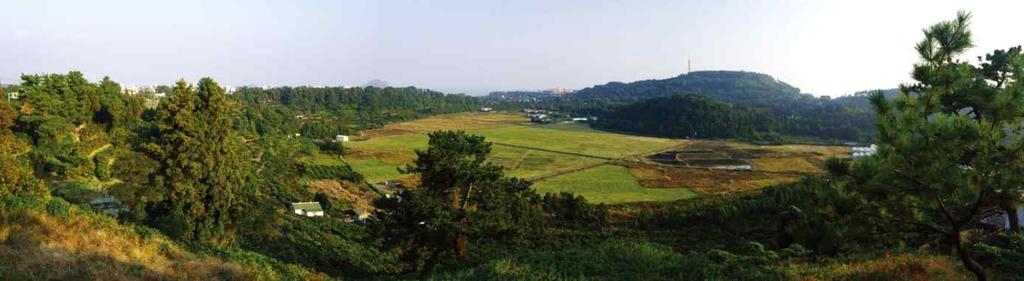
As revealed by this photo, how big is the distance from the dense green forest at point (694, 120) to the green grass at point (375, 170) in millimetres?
64955

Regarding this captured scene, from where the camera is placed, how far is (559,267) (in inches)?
475

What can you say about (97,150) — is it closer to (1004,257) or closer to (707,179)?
(1004,257)

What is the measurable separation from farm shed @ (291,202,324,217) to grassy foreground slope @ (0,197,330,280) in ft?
79.9

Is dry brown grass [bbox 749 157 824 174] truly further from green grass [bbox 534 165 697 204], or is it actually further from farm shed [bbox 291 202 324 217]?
farm shed [bbox 291 202 324 217]

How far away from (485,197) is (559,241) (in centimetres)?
1296

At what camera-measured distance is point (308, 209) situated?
3922 cm

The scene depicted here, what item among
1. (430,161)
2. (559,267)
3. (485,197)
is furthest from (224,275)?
(485,197)

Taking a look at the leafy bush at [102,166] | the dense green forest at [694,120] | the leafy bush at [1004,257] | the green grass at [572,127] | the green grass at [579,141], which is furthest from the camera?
the green grass at [572,127]

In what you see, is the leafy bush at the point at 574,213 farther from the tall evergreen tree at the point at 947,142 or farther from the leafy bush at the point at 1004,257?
the tall evergreen tree at the point at 947,142

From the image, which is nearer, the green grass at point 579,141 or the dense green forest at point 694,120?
the green grass at point 579,141

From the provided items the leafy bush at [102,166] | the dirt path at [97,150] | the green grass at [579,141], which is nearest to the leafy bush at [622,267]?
the leafy bush at [102,166]

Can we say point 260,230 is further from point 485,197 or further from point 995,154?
point 995,154

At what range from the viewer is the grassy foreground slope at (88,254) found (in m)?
9.59

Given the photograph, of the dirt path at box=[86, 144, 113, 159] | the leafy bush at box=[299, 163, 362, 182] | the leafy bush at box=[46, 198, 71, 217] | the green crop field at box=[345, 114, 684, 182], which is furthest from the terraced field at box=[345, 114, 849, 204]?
the leafy bush at box=[46, 198, 71, 217]
